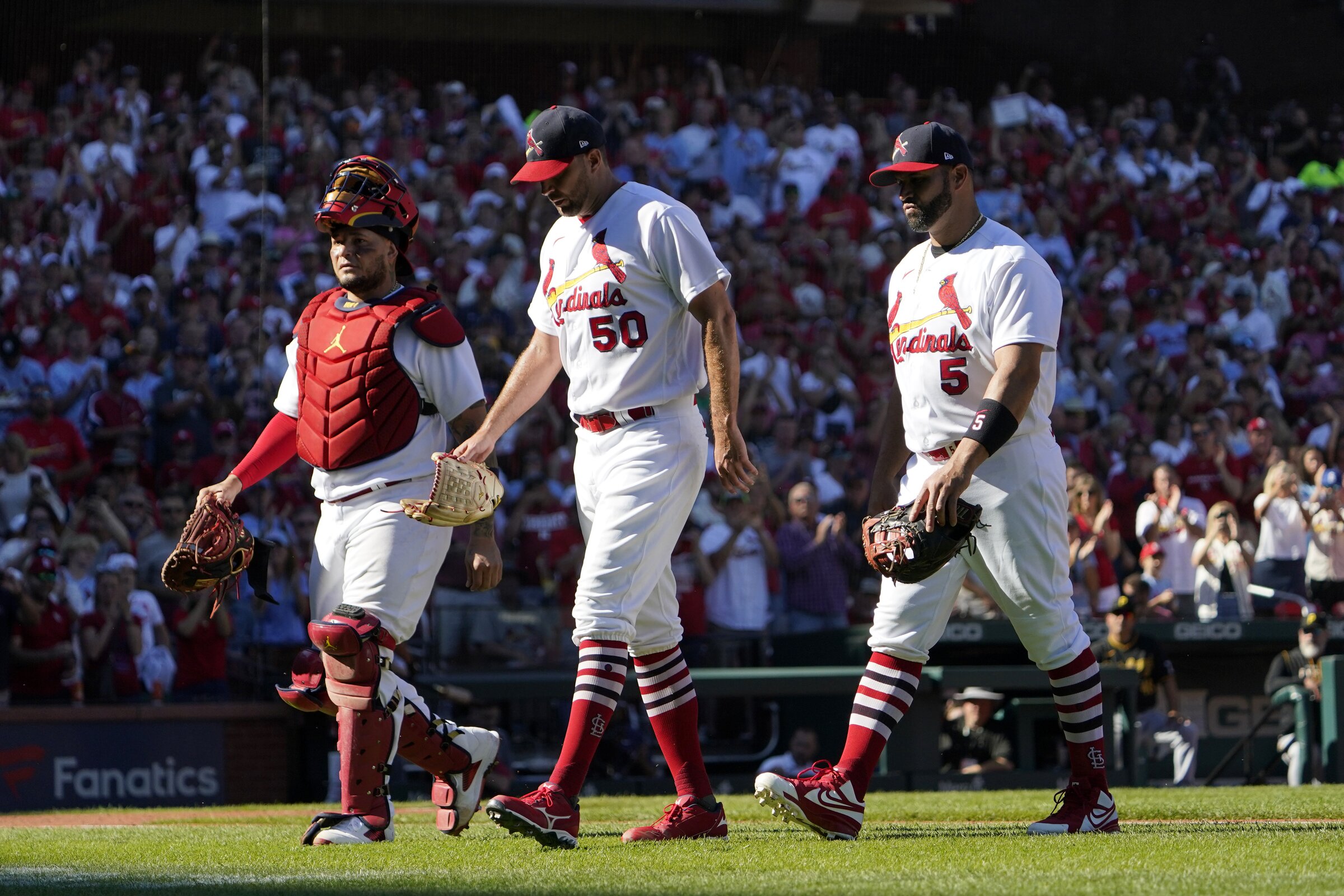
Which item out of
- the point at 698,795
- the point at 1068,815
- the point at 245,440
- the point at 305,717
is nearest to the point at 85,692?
the point at 305,717

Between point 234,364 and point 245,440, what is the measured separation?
71 centimetres

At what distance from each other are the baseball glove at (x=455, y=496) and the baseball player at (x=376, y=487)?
0.27 m

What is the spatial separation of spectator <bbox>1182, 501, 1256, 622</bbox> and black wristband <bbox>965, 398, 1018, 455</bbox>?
7756mm

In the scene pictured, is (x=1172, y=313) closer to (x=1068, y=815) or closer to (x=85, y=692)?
(x=85, y=692)

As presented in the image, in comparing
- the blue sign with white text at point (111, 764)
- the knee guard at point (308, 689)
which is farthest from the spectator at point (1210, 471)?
the knee guard at point (308, 689)

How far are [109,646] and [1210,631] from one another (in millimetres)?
7230

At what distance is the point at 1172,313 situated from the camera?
16328 millimetres

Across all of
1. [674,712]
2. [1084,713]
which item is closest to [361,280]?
[674,712]

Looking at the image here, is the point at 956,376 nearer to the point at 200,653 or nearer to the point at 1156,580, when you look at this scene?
the point at 200,653

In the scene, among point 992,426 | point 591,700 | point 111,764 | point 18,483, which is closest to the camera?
point 992,426

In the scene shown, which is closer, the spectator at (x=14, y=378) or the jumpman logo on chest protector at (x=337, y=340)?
the jumpman logo on chest protector at (x=337, y=340)

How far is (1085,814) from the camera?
5.35 m

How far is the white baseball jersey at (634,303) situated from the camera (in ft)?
17.0

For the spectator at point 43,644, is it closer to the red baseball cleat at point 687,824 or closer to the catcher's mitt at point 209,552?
the catcher's mitt at point 209,552
